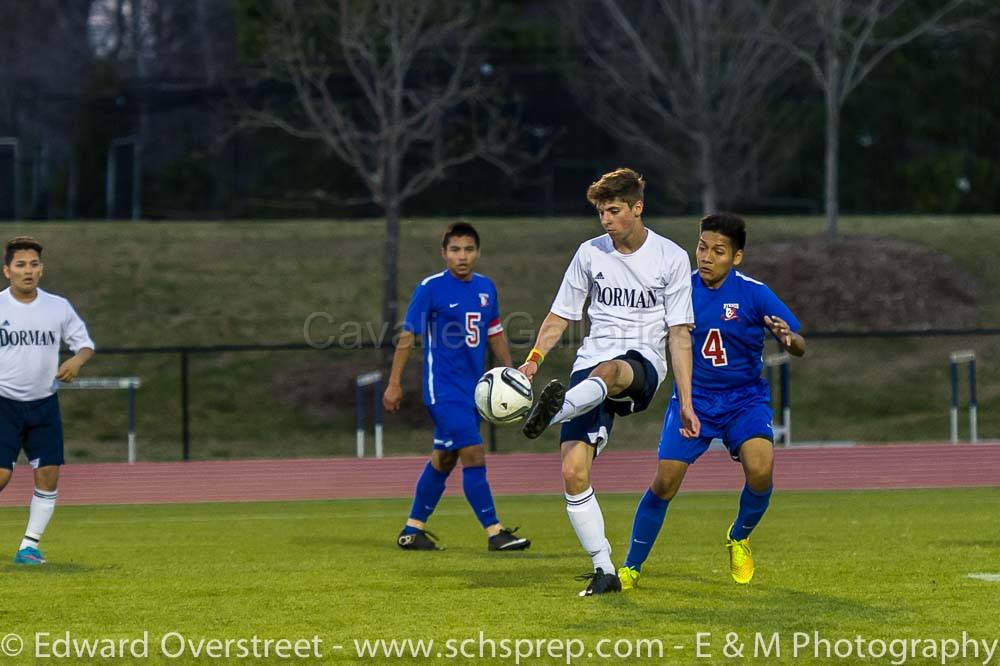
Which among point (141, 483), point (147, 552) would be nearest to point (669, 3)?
point (141, 483)

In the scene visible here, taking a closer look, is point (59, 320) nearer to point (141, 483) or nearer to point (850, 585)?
point (850, 585)

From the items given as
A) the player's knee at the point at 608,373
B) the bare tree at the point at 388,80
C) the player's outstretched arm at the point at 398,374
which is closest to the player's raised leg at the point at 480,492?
the player's outstretched arm at the point at 398,374

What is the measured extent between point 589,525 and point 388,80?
20.7 m

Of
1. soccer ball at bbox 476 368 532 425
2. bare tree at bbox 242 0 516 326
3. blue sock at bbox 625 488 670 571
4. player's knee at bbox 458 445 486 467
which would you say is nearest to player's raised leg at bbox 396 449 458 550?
player's knee at bbox 458 445 486 467

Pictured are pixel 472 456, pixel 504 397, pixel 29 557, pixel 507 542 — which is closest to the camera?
pixel 504 397

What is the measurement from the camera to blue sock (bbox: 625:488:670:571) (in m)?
8.04

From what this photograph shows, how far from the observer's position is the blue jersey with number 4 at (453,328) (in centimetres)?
1058

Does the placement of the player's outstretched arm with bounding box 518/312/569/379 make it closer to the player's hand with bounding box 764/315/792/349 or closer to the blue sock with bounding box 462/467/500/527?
the player's hand with bounding box 764/315/792/349

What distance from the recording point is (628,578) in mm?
8008

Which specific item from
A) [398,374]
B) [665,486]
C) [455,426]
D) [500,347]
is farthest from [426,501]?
[665,486]

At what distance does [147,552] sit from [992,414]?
16.2 meters

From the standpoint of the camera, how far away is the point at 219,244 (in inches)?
1314

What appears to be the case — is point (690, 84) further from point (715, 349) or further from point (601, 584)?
point (601, 584)

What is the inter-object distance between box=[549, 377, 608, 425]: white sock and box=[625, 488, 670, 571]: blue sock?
28.5 inches
